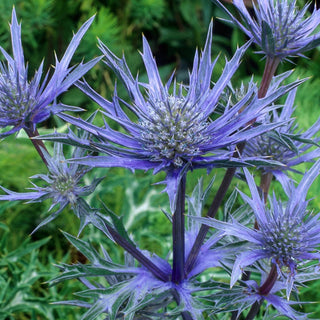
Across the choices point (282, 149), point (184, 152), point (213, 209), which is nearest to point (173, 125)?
point (184, 152)

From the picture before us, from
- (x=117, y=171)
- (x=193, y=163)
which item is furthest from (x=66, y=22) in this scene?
(x=193, y=163)

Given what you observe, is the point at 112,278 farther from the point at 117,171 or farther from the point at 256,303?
the point at 117,171

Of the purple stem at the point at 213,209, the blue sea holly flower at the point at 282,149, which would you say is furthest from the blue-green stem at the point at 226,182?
the blue sea holly flower at the point at 282,149

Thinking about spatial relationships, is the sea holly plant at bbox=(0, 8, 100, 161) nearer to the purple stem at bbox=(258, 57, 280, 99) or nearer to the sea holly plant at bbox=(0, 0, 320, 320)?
the sea holly plant at bbox=(0, 0, 320, 320)

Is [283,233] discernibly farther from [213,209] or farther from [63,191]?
[63,191]

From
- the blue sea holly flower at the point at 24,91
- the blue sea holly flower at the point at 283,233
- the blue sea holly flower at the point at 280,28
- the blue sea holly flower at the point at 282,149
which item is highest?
the blue sea holly flower at the point at 280,28

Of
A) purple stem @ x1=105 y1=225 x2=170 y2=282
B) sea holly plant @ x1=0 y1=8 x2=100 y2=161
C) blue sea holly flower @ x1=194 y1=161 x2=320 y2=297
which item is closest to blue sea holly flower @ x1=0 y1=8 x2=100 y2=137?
sea holly plant @ x1=0 y1=8 x2=100 y2=161

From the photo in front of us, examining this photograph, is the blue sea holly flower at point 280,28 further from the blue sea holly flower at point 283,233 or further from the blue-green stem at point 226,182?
the blue sea holly flower at point 283,233
